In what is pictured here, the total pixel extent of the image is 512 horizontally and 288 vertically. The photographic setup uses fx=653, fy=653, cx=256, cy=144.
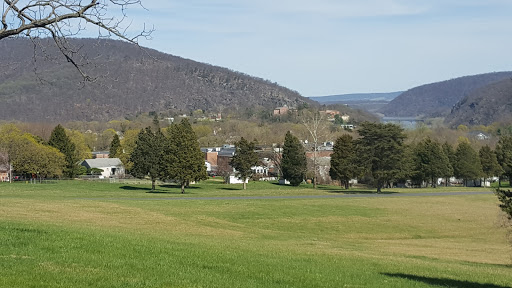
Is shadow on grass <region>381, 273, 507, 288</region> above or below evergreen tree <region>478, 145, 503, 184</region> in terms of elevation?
below

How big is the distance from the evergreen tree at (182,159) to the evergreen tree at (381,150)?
19650 mm

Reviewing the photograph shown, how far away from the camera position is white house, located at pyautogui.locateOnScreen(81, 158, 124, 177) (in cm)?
11809

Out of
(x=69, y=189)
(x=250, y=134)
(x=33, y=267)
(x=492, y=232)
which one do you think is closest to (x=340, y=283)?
(x=33, y=267)

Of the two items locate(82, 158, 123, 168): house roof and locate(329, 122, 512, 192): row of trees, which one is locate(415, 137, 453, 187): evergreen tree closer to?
locate(329, 122, 512, 192): row of trees

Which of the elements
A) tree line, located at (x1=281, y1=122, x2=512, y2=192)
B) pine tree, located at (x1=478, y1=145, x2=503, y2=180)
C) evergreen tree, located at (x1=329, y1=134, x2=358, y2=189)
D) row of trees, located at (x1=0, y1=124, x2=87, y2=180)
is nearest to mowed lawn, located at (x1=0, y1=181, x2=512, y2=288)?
tree line, located at (x1=281, y1=122, x2=512, y2=192)

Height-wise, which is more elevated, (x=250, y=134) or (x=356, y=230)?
(x=250, y=134)

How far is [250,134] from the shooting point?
652 feet

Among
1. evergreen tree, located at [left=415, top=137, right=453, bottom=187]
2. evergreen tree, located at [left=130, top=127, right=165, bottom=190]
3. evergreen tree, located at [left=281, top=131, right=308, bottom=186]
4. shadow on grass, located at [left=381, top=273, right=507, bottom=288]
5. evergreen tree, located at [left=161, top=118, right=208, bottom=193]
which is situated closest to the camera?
shadow on grass, located at [left=381, top=273, right=507, bottom=288]

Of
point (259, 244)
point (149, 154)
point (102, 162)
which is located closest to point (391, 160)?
point (149, 154)

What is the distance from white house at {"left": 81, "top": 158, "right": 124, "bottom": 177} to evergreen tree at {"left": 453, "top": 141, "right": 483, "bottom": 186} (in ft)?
193

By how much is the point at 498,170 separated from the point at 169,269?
108222 millimetres

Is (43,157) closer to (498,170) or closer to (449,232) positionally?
(449,232)

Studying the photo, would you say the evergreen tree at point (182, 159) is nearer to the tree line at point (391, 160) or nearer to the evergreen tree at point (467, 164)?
the tree line at point (391, 160)

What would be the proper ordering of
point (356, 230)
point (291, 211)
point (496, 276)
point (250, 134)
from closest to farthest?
point (496, 276)
point (356, 230)
point (291, 211)
point (250, 134)
